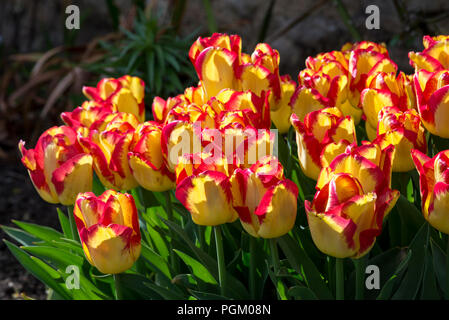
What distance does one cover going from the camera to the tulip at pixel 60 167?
900mm

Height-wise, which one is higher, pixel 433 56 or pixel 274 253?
pixel 433 56

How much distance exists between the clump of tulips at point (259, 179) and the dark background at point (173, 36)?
100 cm

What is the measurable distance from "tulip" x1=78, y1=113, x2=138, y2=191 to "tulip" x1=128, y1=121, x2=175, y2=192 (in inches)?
0.7

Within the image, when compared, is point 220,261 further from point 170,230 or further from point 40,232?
point 40,232

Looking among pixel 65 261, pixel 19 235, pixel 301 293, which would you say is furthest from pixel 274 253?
pixel 19 235

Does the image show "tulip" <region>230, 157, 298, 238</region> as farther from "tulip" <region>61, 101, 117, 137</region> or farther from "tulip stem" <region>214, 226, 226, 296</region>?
"tulip" <region>61, 101, 117, 137</region>

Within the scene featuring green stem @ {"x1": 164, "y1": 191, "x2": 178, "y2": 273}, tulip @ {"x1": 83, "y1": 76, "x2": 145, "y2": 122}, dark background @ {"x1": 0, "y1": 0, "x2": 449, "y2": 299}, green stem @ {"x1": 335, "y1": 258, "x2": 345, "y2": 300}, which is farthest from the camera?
dark background @ {"x1": 0, "y1": 0, "x2": 449, "y2": 299}

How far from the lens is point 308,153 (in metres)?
0.81

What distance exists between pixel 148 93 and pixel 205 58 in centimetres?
174

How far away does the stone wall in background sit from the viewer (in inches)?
103

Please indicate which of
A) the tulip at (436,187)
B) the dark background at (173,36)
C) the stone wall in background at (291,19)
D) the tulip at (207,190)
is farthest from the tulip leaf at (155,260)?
the stone wall in background at (291,19)

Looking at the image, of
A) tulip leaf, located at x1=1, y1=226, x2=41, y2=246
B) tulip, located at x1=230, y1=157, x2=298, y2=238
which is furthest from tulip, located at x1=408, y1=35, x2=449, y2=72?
tulip leaf, located at x1=1, y1=226, x2=41, y2=246

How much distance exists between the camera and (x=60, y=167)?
35.3 inches

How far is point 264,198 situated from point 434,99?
0.29 m
